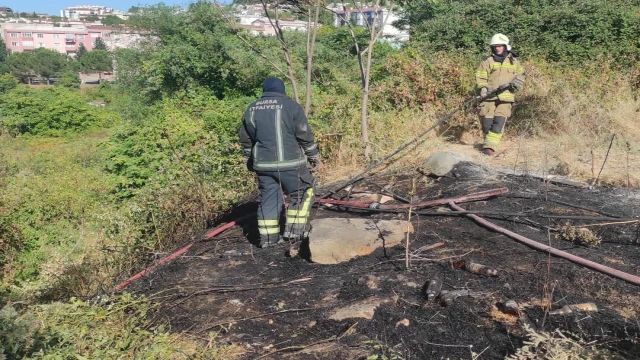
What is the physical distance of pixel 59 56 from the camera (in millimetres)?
79875

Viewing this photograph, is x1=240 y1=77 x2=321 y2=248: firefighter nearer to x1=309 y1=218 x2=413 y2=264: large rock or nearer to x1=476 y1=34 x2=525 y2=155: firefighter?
x1=309 y1=218 x2=413 y2=264: large rock

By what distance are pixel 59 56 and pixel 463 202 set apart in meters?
87.9

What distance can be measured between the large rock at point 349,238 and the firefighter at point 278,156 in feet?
1.20

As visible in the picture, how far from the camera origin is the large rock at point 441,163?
6.14 meters

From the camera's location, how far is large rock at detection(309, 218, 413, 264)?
13.9ft

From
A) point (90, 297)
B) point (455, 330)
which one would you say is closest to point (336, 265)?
point (455, 330)

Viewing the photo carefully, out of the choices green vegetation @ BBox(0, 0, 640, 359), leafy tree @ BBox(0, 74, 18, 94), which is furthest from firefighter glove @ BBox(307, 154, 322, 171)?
leafy tree @ BBox(0, 74, 18, 94)

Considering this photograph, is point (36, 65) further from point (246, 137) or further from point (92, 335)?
point (92, 335)

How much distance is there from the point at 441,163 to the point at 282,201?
2331mm

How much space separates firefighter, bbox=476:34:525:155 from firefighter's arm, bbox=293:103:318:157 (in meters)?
3.28

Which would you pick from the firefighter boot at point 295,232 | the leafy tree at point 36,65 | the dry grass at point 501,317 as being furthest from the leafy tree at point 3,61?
the dry grass at point 501,317

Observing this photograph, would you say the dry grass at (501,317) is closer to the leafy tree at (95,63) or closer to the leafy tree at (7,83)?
the leafy tree at (7,83)

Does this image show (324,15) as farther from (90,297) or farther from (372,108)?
(90,297)

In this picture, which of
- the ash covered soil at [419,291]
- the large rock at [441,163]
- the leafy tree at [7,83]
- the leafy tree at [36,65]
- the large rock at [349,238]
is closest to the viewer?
the ash covered soil at [419,291]
